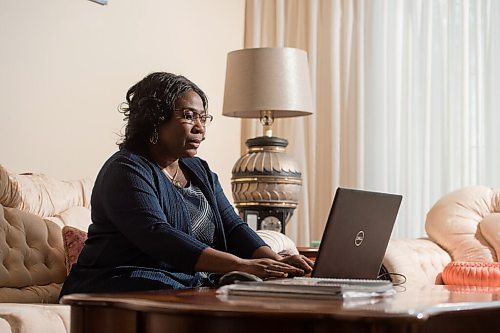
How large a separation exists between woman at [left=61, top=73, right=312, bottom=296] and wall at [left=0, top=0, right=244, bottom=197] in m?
1.20

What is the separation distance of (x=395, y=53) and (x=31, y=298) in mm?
2834

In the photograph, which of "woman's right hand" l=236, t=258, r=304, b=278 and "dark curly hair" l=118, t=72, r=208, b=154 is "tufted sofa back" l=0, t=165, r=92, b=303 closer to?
"dark curly hair" l=118, t=72, r=208, b=154

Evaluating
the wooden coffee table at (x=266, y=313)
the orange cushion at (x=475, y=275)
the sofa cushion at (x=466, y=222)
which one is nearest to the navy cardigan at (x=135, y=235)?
the wooden coffee table at (x=266, y=313)

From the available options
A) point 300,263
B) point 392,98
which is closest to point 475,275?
point 300,263

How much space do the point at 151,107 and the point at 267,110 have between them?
1776 mm

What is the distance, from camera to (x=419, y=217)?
505 cm

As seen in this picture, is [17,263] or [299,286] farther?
[17,263]

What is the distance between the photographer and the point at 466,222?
14.6ft

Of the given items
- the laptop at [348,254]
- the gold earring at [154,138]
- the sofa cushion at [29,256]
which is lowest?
the sofa cushion at [29,256]

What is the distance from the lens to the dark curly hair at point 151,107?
278 centimetres

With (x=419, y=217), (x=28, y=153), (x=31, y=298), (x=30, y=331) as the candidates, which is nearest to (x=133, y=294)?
(x=30, y=331)

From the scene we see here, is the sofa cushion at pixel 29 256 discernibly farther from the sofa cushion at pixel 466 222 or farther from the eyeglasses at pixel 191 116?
the sofa cushion at pixel 466 222

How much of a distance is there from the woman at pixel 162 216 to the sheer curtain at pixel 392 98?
227 cm

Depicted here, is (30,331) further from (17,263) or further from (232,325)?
(232,325)
